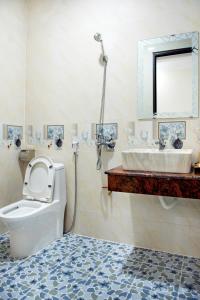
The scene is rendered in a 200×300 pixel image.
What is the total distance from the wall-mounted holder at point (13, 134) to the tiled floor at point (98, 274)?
1.05 m

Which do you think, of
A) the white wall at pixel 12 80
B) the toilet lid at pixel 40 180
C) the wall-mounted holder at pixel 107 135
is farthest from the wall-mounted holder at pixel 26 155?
the wall-mounted holder at pixel 107 135

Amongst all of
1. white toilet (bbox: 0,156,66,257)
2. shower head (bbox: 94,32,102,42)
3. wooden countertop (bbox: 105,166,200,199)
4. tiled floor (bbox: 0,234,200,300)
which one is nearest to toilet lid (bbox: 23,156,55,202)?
white toilet (bbox: 0,156,66,257)

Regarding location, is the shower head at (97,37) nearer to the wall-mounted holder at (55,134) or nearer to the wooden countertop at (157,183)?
the wall-mounted holder at (55,134)

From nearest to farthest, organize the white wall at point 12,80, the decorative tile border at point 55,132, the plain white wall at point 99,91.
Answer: the plain white wall at point 99,91, the white wall at point 12,80, the decorative tile border at point 55,132

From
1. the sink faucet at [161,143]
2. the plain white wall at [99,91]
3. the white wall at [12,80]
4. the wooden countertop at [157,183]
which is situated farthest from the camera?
the white wall at [12,80]

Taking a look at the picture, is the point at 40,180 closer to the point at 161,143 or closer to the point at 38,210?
the point at 38,210

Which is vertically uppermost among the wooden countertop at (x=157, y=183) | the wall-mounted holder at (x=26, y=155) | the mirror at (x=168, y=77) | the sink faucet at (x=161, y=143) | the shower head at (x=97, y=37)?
the shower head at (x=97, y=37)

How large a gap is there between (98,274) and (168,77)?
5.77ft

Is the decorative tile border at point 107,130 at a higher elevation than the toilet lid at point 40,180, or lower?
higher

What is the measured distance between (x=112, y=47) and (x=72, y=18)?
0.59 meters

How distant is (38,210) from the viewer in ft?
6.89

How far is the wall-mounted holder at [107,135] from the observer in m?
2.29

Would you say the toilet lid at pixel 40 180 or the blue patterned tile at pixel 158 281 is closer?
the blue patterned tile at pixel 158 281

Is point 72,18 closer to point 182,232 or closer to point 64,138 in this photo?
point 64,138
